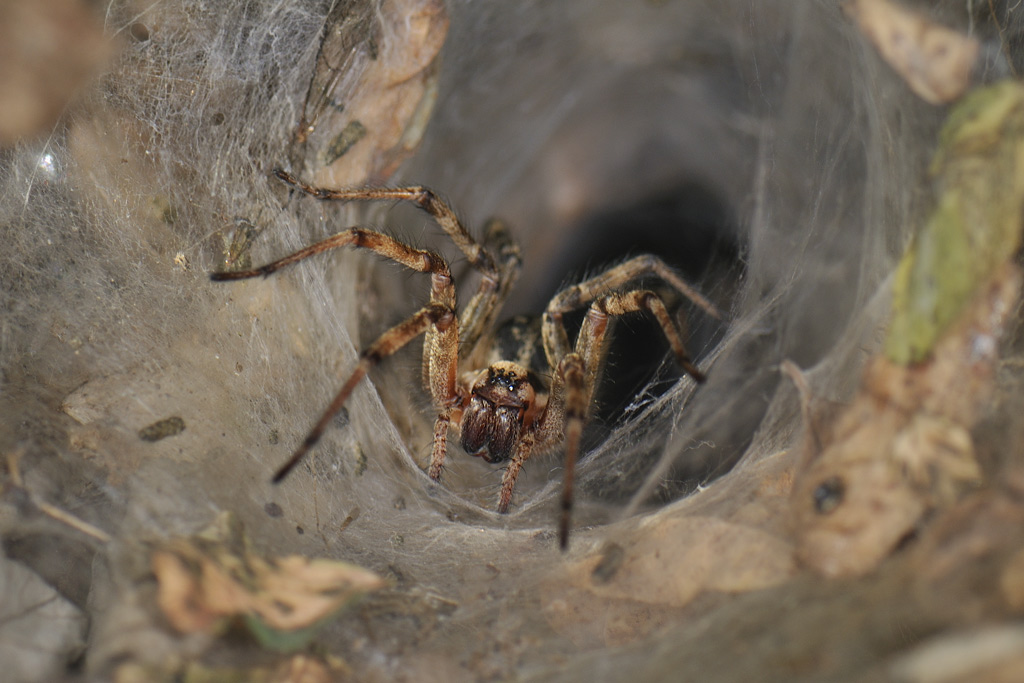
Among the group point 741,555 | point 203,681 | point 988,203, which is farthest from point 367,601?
point 988,203

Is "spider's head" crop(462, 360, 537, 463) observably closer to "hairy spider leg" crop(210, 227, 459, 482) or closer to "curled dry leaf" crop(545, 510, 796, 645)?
"hairy spider leg" crop(210, 227, 459, 482)

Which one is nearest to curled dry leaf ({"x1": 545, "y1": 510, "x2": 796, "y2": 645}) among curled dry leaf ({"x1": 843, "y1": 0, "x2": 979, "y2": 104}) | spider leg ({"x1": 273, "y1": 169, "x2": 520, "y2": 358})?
spider leg ({"x1": 273, "y1": 169, "x2": 520, "y2": 358})

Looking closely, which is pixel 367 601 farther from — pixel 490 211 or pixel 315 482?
pixel 490 211

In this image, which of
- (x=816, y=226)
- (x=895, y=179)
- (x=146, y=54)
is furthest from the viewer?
(x=816, y=226)

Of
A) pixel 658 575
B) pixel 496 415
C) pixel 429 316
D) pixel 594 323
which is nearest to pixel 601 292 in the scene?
pixel 594 323

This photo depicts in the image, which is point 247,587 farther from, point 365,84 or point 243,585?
point 365,84

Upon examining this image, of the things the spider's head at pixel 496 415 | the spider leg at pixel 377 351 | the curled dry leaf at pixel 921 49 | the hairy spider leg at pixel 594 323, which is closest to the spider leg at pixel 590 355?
the hairy spider leg at pixel 594 323

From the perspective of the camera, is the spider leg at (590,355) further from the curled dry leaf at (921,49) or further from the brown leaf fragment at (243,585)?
the curled dry leaf at (921,49)

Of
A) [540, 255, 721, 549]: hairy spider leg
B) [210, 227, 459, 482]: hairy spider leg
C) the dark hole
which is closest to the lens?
[210, 227, 459, 482]: hairy spider leg
